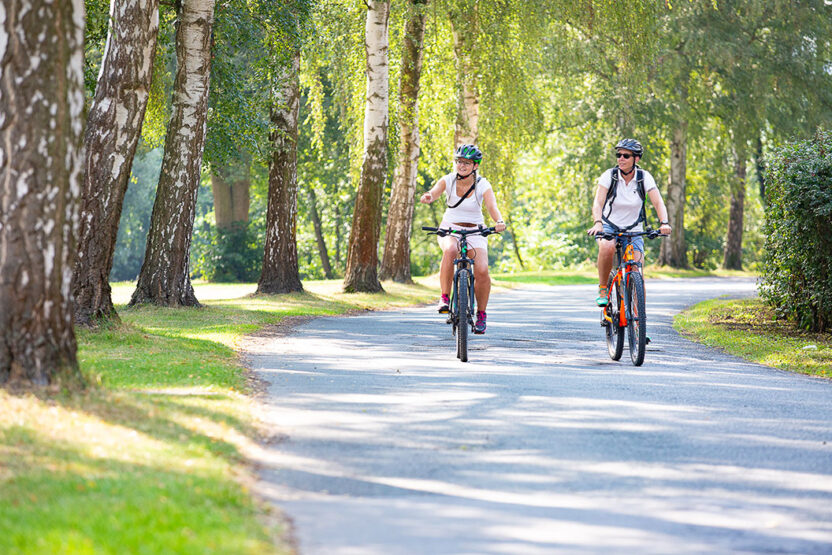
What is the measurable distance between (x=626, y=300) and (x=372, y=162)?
1288cm

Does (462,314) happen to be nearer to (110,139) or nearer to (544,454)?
(544,454)

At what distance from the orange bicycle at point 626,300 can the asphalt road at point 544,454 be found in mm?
309

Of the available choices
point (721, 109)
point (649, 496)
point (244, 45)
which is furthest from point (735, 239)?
point (649, 496)

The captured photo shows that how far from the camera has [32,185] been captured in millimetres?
6891

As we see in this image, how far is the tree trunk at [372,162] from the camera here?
2291cm

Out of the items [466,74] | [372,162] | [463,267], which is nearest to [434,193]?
[463,267]

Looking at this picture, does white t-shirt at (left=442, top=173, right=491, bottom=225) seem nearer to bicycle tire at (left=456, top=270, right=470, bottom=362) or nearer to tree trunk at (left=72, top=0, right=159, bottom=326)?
A: bicycle tire at (left=456, top=270, right=470, bottom=362)

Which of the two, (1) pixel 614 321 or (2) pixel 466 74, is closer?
(1) pixel 614 321

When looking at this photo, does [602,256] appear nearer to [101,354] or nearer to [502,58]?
[101,354]

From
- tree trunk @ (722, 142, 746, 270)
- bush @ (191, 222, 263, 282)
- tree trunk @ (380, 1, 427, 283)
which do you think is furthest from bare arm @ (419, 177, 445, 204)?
tree trunk @ (722, 142, 746, 270)

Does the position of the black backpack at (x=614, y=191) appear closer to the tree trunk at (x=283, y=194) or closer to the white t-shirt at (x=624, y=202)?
the white t-shirt at (x=624, y=202)

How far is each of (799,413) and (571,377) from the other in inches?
88.6

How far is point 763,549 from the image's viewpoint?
4688mm

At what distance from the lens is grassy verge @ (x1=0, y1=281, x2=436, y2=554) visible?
14.2ft
